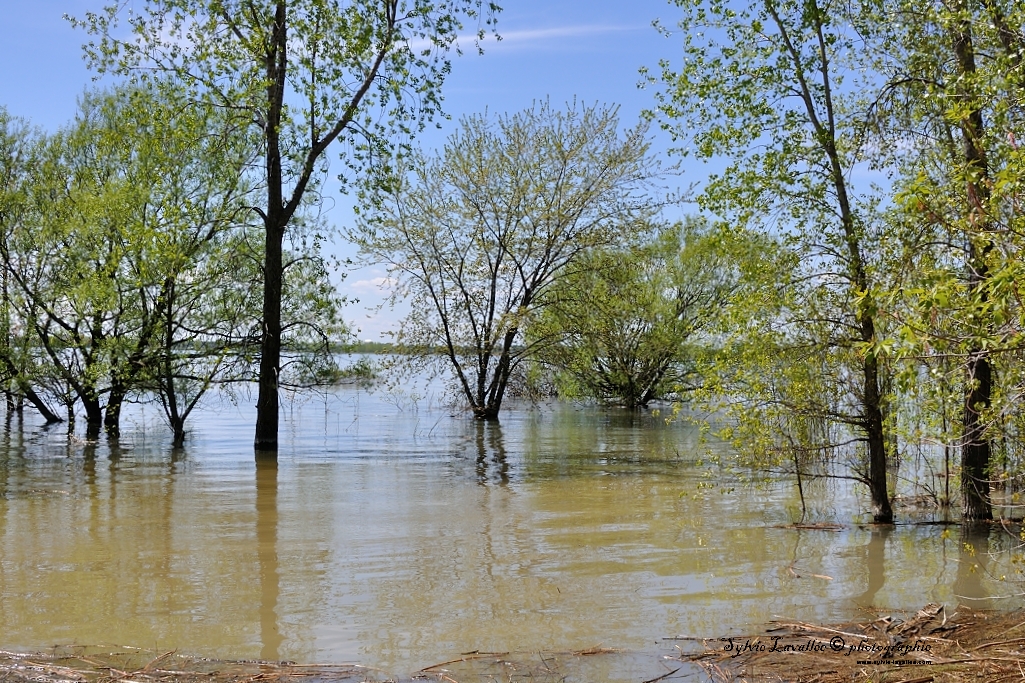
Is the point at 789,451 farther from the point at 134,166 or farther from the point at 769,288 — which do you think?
the point at 134,166

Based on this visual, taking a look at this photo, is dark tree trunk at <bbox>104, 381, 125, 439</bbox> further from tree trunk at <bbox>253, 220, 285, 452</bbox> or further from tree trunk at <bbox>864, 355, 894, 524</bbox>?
tree trunk at <bbox>864, 355, 894, 524</bbox>

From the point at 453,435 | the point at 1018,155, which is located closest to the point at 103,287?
the point at 453,435

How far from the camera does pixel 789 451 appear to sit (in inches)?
428

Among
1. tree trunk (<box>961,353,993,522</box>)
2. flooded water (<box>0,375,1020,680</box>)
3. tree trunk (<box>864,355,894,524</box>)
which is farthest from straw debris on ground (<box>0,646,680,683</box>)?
tree trunk (<box>961,353,993,522</box>)

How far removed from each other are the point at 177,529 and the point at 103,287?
9640 mm

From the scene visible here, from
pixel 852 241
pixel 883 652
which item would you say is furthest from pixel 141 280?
pixel 883 652

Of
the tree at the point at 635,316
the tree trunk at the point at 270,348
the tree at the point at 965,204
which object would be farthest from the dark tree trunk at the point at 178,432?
the tree at the point at 965,204

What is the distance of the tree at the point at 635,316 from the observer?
88.3ft

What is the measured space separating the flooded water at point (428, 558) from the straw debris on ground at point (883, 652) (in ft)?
1.52

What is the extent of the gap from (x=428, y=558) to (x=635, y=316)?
22.2m

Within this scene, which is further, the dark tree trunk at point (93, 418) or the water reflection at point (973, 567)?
the dark tree trunk at point (93, 418)

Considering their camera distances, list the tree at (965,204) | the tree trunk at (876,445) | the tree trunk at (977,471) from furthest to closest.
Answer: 1. the tree trunk at (876,445)
2. the tree trunk at (977,471)
3. the tree at (965,204)

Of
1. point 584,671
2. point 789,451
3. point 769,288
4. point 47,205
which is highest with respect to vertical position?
point 47,205

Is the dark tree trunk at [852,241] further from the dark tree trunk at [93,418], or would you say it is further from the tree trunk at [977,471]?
the dark tree trunk at [93,418]
